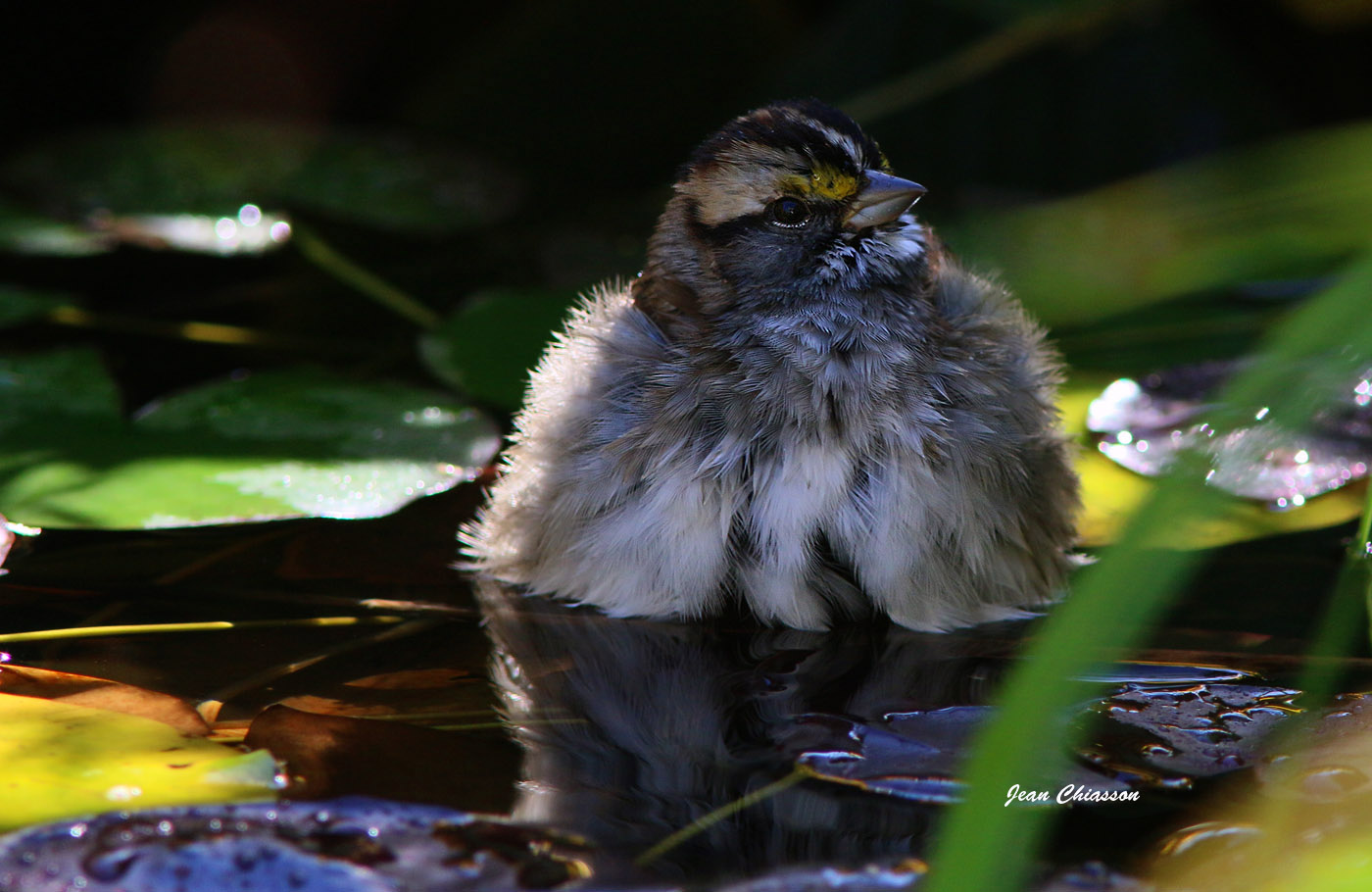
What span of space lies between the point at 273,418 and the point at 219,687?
129 centimetres

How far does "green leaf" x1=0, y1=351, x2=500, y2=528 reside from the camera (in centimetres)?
327

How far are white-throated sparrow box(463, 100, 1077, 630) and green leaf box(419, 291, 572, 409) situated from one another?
78 centimetres

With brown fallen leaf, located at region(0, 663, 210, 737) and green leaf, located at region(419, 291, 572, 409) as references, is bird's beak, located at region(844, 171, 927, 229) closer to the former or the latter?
green leaf, located at region(419, 291, 572, 409)

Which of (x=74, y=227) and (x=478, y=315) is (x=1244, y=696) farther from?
(x=74, y=227)

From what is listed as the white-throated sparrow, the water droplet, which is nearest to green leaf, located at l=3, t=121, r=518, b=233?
the white-throated sparrow

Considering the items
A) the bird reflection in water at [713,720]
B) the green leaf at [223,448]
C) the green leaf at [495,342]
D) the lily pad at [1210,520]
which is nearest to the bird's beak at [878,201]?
the lily pad at [1210,520]

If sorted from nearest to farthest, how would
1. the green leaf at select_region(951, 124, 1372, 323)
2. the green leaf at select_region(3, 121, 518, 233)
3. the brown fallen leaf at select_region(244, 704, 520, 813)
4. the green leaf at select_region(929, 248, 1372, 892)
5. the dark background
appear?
the green leaf at select_region(929, 248, 1372, 892)
the brown fallen leaf at select_region(244, 704, 520, 813)
the green leaf at select_region(951, 124, 1372, 323)
the dark background
the green leaf at select_region(3, 121, 518, 233)

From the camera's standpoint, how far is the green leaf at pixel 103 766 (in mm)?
2146

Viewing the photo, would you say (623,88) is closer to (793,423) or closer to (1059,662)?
(793,423)

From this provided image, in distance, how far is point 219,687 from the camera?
262 centimetres

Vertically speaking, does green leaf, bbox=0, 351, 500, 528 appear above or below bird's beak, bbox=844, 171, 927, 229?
below

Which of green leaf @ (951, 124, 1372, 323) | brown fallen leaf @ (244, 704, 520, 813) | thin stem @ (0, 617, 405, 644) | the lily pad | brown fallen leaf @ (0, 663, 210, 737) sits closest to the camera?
brown fallen leaf @ (244, 704, 520, 813)

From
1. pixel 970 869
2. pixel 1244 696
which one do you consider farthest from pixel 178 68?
pixel 970 869

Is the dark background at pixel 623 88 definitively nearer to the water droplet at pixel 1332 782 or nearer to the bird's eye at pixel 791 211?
the bird's eye at pixel 791 211
